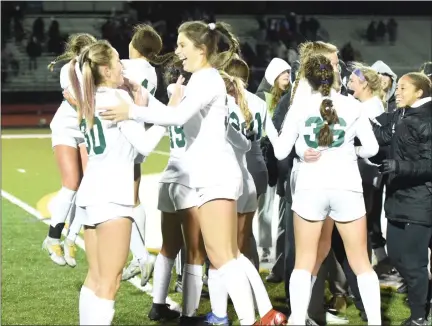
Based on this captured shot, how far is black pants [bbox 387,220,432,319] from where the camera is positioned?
6449mm

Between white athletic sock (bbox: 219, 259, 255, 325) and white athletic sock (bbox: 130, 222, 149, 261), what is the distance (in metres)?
0.92

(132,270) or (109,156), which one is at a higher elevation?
(109,156)

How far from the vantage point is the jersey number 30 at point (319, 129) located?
5734 millimetres

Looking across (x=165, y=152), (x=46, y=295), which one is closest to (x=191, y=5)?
(x=165, y=152)

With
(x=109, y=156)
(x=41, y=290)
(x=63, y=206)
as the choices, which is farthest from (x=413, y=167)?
(x=41, y=290)

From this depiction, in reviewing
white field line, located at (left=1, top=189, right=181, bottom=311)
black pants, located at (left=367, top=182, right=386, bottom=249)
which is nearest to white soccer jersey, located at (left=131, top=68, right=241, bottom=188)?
white field line, located at (left=1, top=189, right=181, bottom=311)

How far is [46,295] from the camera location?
7.50m

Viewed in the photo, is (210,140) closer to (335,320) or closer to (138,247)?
(138,247)

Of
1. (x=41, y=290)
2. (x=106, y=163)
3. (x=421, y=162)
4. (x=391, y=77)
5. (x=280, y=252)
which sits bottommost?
(x=41, y=290)

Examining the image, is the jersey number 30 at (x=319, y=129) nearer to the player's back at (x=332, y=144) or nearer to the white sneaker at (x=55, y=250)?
the player's back at (x=332, y=144)

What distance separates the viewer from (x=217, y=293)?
6203 millimetres

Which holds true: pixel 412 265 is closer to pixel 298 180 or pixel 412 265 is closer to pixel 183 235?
pixel 298 180

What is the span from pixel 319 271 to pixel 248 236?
60 centimetres

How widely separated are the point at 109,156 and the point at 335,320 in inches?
92.6
